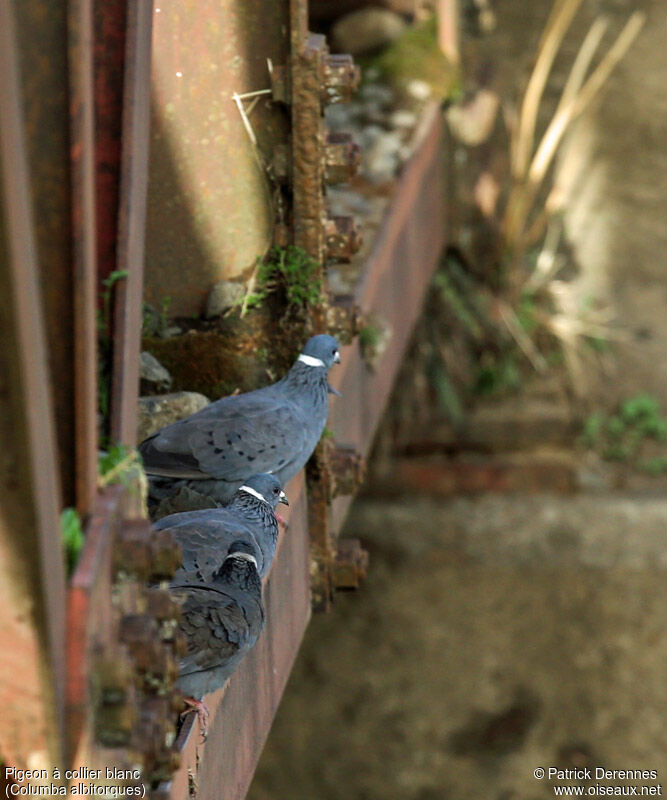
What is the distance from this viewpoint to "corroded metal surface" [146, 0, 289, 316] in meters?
2.95

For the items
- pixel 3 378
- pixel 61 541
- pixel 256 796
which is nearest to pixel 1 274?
pixel 3 378

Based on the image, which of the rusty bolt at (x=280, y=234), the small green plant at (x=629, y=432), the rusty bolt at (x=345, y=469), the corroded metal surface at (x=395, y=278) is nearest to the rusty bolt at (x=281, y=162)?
the rusty bolt at (x=280, y=234)

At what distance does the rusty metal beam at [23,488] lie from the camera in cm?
133

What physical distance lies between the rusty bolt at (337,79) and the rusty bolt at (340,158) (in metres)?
0.11

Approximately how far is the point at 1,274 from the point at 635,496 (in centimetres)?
657

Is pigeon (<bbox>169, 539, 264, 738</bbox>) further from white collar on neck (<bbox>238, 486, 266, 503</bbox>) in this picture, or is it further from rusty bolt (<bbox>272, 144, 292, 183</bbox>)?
rusty bolt (<bbox>272, 144, 292, 183</bbox>)

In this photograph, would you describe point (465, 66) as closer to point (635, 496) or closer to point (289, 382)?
point (635, 496)

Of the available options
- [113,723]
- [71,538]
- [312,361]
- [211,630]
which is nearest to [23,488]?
[71,538]

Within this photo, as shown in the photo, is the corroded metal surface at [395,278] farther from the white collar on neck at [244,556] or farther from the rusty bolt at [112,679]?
the rusty bolt at [112,679]

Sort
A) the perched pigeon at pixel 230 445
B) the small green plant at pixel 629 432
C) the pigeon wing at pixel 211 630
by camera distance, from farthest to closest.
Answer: the small green plant at pixel 629 432
the perched pigeon at pixel 230 445
the pigeon wing at pixel 211 630

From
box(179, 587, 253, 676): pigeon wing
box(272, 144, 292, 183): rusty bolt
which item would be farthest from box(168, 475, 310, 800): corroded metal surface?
box(272, 144, 292, 183): rusty bolt

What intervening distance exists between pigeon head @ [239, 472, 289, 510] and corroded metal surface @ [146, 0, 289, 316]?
0.67 meters

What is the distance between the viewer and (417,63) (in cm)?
594

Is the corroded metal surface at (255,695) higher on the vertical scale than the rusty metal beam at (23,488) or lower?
lower
